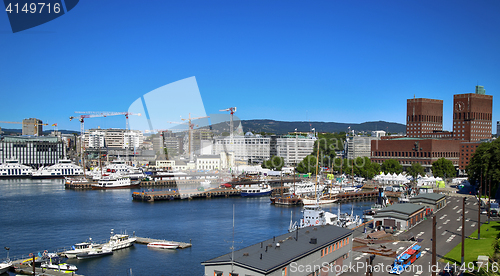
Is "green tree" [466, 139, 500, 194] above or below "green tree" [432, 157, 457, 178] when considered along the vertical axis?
above

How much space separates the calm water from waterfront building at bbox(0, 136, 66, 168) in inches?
1099

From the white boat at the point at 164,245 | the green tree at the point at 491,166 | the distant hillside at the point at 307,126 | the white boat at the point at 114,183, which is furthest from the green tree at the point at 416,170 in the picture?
the distant hillside at the point at 307,126

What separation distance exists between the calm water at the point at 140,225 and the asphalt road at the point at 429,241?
4.47 meters

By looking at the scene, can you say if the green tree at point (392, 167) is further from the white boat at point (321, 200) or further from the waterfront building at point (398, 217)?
the waterfront building at point (398, 217)

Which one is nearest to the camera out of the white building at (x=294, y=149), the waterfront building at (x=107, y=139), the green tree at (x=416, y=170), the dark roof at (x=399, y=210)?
the dark roof at (x=399, y=210)

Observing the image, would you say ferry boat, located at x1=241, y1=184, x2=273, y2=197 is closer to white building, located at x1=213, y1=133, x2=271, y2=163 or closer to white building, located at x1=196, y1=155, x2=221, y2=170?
white building, located at x1=196, y1=155, x2=221, y2=170

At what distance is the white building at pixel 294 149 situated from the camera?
51438 mm

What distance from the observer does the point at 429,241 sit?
440 inches

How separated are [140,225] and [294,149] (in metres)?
36.1

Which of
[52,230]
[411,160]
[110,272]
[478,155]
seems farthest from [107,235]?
[411,160]

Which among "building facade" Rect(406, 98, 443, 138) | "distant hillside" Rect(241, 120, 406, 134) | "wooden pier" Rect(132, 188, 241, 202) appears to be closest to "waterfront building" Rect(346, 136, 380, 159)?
"building facade" Rect(406, 98, 443, 138)

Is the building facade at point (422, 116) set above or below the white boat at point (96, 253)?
above

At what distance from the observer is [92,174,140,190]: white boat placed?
33.8 metres

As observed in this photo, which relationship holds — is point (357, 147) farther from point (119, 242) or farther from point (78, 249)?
point (78, 249)
